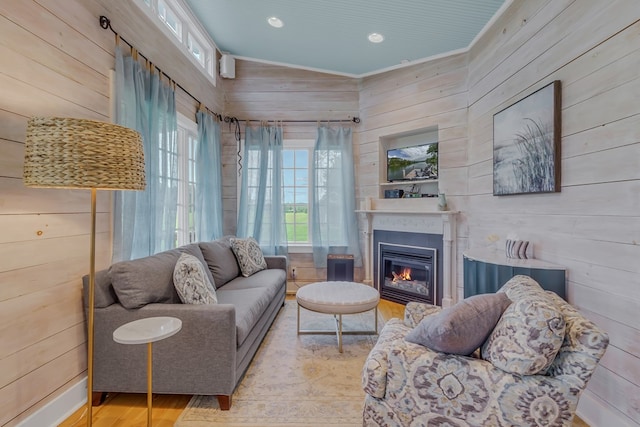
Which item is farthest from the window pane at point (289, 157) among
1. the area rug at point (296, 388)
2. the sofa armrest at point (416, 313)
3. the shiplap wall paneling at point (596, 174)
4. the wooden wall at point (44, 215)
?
the sofa armrest at point (416, 313)

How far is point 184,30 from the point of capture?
342cm

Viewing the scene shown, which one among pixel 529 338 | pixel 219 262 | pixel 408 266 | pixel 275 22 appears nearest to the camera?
pixel 529 338

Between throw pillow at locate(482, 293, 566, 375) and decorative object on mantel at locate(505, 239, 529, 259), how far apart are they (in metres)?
1.27

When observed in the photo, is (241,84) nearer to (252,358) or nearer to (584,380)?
(252,358)

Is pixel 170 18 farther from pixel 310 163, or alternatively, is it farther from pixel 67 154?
pixel 67 154

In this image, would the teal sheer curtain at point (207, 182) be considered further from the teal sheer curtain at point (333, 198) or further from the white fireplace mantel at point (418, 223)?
the white fireplace mantel at point (418, 223)

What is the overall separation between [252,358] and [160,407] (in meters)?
0.70

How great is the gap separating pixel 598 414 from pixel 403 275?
7.73 ft

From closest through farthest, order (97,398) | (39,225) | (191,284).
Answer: (39,225), (97,398), (191,284)

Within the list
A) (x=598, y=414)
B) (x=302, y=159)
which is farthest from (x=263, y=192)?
(x=598, y=414)

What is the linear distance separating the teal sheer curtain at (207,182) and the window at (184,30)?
663 mm

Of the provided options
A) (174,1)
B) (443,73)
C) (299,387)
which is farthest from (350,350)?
(174,1)

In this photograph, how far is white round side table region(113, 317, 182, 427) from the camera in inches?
56.4

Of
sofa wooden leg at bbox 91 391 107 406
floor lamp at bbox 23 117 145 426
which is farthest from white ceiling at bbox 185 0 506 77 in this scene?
sofa wooden leg at bbox 91 391 107 406
